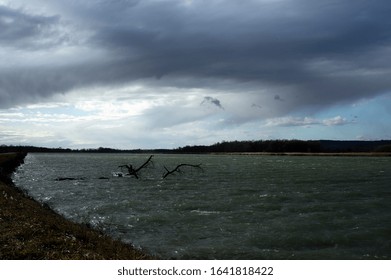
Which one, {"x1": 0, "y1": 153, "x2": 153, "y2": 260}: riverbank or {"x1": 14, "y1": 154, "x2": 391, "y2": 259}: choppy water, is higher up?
{"x1": 0, "y1": 153, "x2": 153, "y2": 260}: riverbank

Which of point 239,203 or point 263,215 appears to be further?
point 239,203

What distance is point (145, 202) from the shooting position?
112 ft

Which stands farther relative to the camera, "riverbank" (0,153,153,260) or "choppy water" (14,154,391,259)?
"choppy water" (14,154,391,259)

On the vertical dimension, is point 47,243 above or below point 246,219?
above

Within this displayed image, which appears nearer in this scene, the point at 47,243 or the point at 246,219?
the point at 47,243

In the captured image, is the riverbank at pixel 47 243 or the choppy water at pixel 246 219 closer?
the riverbank at pixel 47 243

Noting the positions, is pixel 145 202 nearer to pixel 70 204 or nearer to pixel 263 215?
pixel 70 204

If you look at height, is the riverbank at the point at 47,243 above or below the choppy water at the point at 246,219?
above
